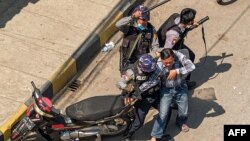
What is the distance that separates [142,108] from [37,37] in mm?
2774

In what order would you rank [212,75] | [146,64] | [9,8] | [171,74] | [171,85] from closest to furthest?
1. [146,64]
2. [171,74]
3. [171,85]
4. [212,75]
5. [9,8]

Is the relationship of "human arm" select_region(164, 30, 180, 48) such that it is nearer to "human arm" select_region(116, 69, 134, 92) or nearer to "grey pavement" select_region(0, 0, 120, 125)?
"human arm" select_region(116, 69, 134, 92)

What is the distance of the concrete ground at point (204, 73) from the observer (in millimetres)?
9188

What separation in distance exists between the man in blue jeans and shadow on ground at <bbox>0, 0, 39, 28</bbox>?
3.51 meters

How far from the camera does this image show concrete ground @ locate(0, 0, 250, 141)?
9188mm

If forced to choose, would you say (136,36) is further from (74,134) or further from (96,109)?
(74,134)

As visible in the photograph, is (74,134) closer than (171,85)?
No

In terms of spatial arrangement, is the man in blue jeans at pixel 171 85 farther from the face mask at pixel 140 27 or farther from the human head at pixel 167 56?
the face mask at pixel 140 27

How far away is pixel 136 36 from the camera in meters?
9.01

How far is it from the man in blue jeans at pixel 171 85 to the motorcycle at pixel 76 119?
18.0 inches

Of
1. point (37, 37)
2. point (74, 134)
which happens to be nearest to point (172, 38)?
point (74, 134)

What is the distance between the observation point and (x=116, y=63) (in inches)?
403

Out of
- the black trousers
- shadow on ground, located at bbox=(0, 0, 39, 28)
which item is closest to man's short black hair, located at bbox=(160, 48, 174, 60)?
the black trousers

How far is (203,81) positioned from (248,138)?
4.97ft
